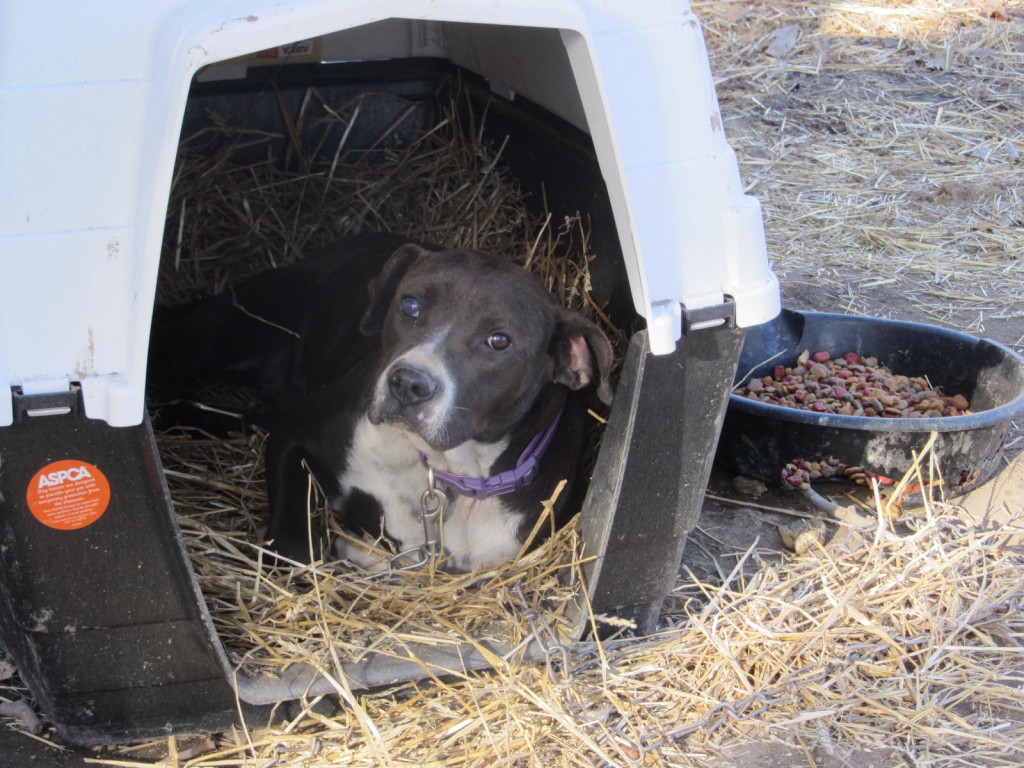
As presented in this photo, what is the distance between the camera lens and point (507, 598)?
3.24 meters

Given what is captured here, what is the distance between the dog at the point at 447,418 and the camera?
3.15 metres

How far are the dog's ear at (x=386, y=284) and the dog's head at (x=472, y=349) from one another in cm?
1

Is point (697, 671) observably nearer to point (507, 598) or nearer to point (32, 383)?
point (507, 598)

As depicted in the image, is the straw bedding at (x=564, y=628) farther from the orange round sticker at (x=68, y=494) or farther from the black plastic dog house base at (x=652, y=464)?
the orange round sticker at (x=68, y=494)

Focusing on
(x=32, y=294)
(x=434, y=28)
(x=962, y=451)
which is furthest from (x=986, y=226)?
(x=32, y=294)

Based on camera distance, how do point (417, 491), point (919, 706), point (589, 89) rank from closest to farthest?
1. point (589, 89)
2. point (919, 706)
3. point (417, 491)

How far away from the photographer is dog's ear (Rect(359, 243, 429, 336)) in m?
3.56

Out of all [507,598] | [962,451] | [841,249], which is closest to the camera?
[507,598]

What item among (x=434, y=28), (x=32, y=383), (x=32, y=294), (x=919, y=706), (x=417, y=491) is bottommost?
(x=919, y=706)

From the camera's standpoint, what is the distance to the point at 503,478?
3.44 meters

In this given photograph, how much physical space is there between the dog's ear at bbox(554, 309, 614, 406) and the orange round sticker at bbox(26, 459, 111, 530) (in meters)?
1.37

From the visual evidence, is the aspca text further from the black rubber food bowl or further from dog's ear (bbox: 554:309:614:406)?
the black rubber food bowl

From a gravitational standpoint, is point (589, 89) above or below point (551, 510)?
above

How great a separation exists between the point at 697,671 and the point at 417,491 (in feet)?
3.18
